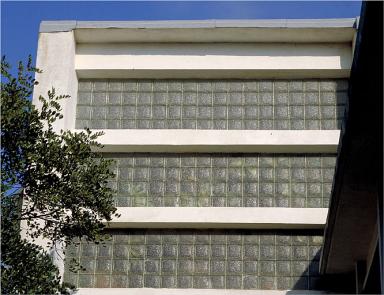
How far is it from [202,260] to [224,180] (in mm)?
2034

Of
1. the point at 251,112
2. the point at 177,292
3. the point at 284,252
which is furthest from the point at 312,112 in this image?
the point at 177,292

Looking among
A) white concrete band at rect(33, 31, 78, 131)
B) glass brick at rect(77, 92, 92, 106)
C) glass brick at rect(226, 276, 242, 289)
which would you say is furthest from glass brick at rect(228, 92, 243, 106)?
glass brick at rect(226, 276, 242, 289)

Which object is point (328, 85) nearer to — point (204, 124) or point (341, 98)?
point (341, 98)

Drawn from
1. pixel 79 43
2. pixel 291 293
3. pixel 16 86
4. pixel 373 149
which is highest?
pixel 79 43

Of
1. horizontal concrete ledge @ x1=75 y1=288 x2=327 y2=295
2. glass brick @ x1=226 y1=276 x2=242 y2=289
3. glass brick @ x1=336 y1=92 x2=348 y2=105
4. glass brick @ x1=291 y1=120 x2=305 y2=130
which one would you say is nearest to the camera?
horizontal concrete ledge @ x1=75 y1=288 x2=327 y2=295

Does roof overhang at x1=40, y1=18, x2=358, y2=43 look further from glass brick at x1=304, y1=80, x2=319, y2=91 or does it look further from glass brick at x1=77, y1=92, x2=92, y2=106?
glass brick at x1=77, y1=92, x2=92, y2=106

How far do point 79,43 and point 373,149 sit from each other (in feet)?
39.8

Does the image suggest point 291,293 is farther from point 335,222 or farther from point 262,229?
point 335,222

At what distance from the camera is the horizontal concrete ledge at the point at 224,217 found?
21562 mm

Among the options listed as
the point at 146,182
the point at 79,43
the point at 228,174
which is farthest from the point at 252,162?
the point at 79,43

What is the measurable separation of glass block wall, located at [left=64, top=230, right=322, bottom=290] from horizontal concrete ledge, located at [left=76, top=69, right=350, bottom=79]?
395 centimetres

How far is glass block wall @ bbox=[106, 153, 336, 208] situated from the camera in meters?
22.0

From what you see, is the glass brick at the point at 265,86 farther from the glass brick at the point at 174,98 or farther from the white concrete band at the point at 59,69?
the white concrete band at the point at 59,69

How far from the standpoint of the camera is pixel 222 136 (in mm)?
22250
